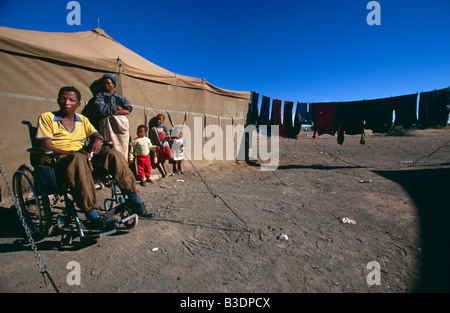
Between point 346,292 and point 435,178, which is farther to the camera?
point 435,178

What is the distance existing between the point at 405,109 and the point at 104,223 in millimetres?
9339

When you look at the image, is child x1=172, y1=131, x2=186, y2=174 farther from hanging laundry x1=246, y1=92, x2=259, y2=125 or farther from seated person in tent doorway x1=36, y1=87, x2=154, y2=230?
hanging laundry x1=246, y1=92, x2=259, y2=125

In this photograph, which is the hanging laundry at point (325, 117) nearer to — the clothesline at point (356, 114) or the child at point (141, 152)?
the clothesline at point (356, 114)

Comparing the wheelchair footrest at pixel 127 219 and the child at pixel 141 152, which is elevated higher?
the child at pixel 141 152

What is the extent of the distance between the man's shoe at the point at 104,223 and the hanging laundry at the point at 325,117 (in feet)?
26.0

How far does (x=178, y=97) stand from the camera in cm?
649

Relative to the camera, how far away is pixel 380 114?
25.4 ft

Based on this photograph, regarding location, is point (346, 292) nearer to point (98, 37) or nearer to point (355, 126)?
point (355, 126)

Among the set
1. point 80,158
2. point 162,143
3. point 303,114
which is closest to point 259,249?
point 80,158

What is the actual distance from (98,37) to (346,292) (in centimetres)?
840

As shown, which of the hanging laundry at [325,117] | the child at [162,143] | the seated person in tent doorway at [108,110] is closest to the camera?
the seated person in tent doorway at [108,110]

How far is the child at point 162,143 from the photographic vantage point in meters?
5.75

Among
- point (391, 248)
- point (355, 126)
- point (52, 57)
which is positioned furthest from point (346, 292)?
point (355, 126)

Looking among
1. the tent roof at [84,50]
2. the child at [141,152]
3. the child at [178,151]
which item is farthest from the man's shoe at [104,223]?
the child at [178,151]
